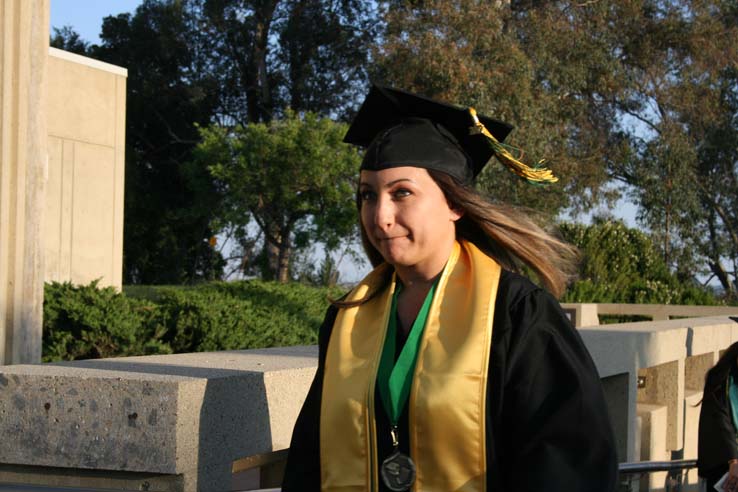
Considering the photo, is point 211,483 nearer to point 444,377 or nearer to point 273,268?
point 444,377

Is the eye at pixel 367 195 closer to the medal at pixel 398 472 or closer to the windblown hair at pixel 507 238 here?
the windblown hair at pixel 507 238

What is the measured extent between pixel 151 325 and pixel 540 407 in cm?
626

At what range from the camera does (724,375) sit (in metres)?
5.18

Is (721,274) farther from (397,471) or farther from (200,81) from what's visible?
(397,471)

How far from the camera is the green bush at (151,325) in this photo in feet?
24.8

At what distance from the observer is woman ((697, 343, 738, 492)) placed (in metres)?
4.74

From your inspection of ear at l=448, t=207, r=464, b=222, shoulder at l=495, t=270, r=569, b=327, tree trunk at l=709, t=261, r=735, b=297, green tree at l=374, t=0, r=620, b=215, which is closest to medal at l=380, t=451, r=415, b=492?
shoulder at l=495, t=270, r=569, b=327

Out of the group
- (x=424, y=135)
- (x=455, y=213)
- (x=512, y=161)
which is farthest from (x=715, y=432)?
(x=424, y=135)

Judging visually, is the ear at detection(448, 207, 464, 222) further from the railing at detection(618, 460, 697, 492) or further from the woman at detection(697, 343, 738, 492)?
the woman at detection(697, 343, 738, 492)

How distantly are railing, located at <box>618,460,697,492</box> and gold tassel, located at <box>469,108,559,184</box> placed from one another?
137 centimetres

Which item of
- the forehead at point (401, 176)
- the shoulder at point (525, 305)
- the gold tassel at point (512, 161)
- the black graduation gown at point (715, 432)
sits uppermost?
the gold tassel at point (512, 161)

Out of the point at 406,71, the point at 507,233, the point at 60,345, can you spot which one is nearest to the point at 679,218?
the point at 406,71

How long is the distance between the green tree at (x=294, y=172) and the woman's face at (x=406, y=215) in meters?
20.1

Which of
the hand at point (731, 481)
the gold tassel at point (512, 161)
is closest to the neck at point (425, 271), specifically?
the gold tassel at point (512, 161)
